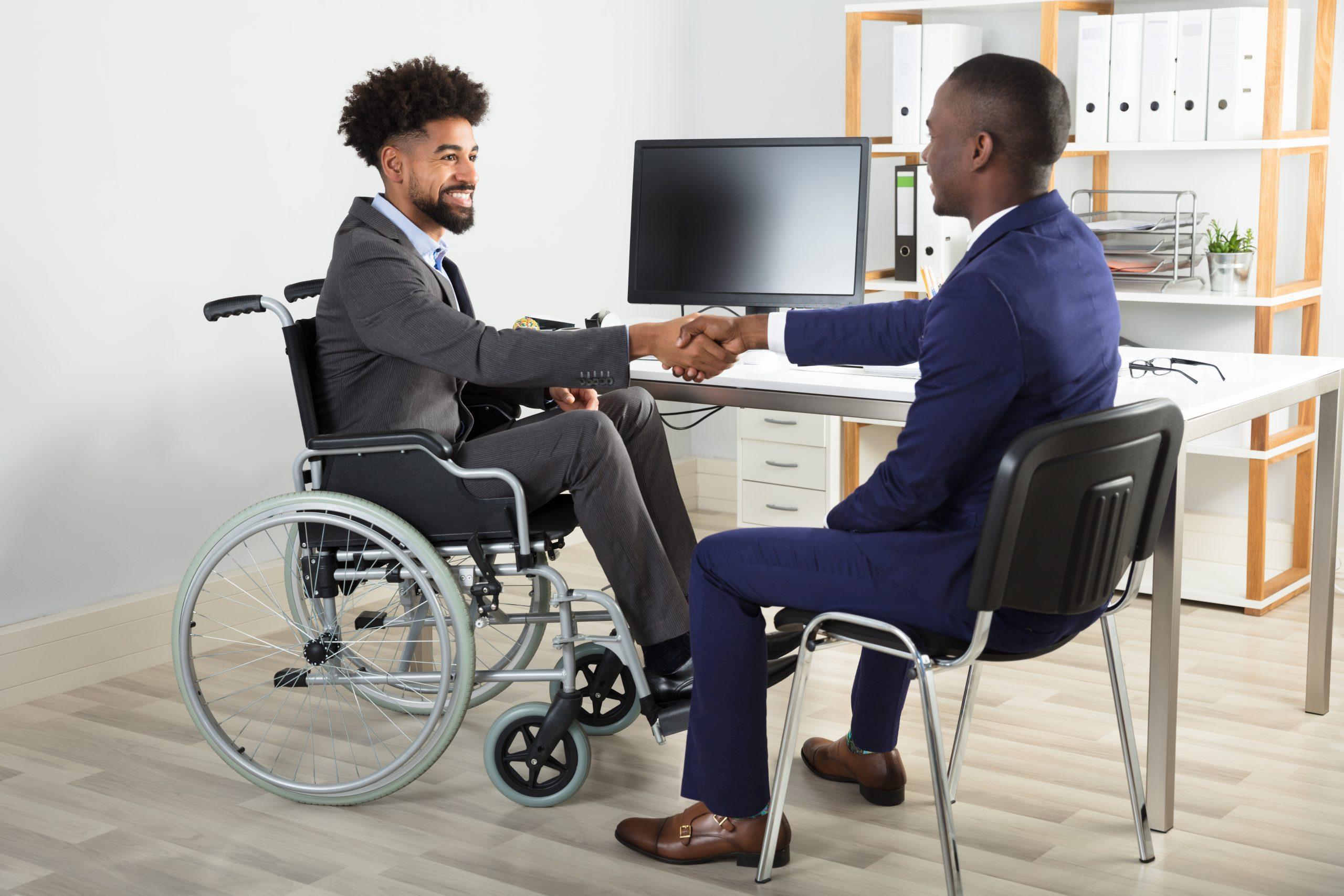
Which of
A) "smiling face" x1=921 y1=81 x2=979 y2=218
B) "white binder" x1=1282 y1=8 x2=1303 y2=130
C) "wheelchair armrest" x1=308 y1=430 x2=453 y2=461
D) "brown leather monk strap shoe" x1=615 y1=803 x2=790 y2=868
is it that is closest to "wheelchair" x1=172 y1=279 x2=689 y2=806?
"wheelchair armrest" x1=308 y1=430 x2=453 y2=461

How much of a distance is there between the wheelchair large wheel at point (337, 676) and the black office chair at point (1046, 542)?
1.97 ft

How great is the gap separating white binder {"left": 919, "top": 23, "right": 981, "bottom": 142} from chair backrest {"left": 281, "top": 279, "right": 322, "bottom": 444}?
1.99 m

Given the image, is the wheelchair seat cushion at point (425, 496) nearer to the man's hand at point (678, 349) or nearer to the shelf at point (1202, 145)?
the man's hand at point (678, 349)

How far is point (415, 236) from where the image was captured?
2516 mm

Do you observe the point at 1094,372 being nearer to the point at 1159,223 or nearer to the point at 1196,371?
the point at 1196,371

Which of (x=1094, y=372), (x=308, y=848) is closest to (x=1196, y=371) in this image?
(x=1094, y=372)

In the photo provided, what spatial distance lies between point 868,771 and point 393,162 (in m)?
1.38

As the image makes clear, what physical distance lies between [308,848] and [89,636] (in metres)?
1.13

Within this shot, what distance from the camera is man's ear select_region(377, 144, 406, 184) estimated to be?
2.50 m

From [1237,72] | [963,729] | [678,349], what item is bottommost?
[963,729]

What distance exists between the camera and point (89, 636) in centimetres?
304

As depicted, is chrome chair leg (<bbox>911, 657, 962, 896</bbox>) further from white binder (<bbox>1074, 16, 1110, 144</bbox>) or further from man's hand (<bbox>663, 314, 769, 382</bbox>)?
white binder (<bbox>1074, 16, 1110, 144</bbox>)

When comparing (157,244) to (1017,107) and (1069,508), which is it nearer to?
(1017,107)

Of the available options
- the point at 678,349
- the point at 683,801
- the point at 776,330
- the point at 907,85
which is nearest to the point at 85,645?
the point at 683,801
